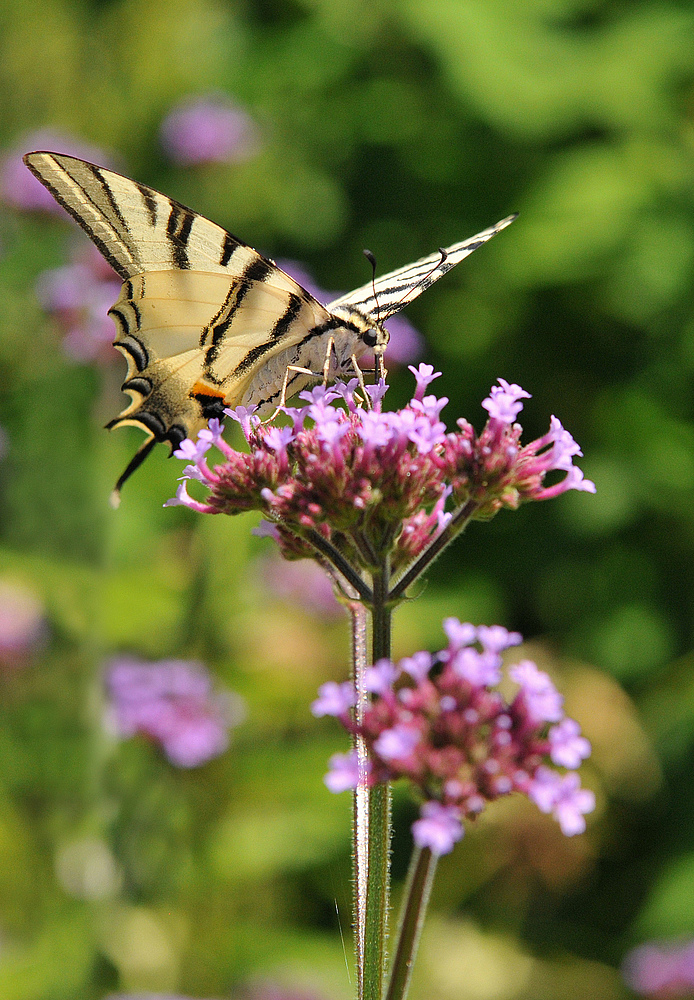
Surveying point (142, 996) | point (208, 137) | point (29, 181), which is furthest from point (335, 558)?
point (208, 137)

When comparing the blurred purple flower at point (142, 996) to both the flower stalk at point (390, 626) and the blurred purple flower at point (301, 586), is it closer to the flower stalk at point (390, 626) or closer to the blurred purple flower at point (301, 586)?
the flower stalk at point (390, 626)

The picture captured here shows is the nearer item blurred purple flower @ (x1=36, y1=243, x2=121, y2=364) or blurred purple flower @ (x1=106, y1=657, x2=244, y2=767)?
blurred purple flower @ (x1=106, y1=657, x2=244, y2=767)

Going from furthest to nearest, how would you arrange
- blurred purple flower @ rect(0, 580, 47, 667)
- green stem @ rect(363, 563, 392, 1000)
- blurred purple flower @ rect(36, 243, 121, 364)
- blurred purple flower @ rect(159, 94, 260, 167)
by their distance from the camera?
blurred purple flower @ rect(159, 94, 260, 167) < blurred purple flower @ rect(0, 580, 47, 667) < blurred purple flower @ rect(36, 243, 121, 364) < green stem @ rect(363, 563, 392, 1000)

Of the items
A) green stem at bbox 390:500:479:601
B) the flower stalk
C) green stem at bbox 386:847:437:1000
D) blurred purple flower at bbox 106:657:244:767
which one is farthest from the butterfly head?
blurred purple flower at bbox 106:657:244:767

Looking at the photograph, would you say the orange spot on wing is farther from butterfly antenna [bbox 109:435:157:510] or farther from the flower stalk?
the flower stalk

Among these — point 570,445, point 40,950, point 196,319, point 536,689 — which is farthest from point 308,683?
point 536,689
